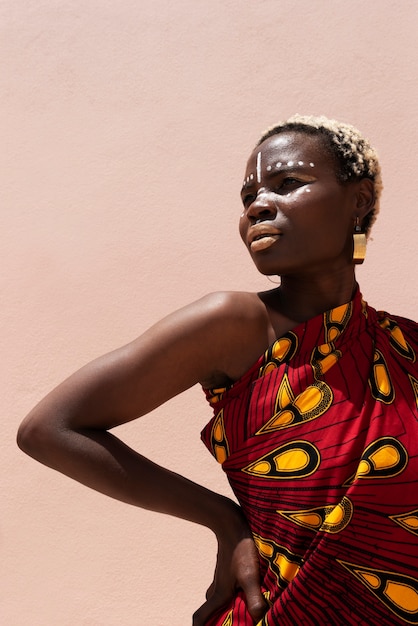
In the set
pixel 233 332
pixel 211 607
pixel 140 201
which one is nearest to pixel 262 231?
pixel 233 332

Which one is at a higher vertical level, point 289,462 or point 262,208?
point 262,208

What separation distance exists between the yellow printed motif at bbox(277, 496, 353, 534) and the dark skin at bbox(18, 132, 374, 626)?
0.09m

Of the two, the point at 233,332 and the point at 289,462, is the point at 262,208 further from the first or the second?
the point at 289,462

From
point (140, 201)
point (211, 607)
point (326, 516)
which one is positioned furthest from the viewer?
point (140, 201)

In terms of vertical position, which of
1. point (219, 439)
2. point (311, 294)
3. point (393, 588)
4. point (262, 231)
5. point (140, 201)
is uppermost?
point (140, 201)

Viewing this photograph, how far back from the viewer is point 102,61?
2.40 m

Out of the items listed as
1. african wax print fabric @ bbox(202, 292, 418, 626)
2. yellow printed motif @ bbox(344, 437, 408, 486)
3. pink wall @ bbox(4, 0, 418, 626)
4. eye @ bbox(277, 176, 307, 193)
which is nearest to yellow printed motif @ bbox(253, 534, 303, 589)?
african wax print fabric @ bbox(202, 292, 418, 626)

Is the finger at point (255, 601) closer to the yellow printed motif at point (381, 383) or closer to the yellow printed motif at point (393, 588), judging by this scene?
the yellow printed motif at point (393, 588)

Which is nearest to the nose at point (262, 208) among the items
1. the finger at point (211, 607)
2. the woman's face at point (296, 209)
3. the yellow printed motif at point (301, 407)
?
the woman's face at point (296, 209)

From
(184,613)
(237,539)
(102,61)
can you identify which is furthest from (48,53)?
(237,539)

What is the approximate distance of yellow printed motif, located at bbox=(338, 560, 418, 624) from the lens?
3.19 ft

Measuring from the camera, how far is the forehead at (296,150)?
1.10 meters

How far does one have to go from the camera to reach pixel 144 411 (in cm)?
107

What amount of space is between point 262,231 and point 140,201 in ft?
4.24
